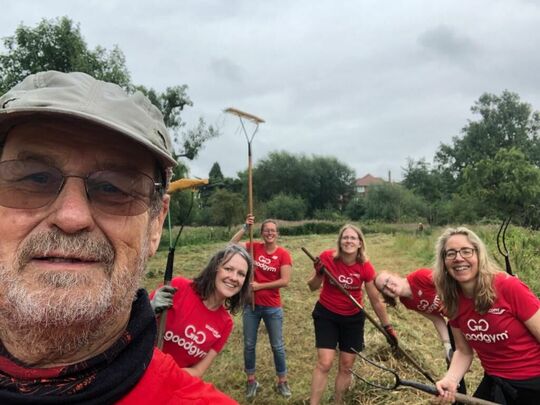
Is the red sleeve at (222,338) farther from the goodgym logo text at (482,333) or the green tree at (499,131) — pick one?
the green tree at (499,131)

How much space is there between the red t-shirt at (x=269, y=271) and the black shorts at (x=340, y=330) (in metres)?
0.82

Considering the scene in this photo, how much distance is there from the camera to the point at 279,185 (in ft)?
181

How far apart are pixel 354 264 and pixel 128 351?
3.73m

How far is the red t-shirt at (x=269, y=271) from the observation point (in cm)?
498

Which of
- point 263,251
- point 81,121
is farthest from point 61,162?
point 263,251

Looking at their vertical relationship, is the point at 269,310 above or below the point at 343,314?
→ below

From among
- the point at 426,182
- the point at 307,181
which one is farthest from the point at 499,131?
the point at 307,181

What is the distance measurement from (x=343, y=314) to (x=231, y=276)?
155 centimetres

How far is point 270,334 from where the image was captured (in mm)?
4988

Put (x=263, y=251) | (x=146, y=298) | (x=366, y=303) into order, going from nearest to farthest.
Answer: (x=146, y=298)
(x=263, y=251)
(x=366, y=303)

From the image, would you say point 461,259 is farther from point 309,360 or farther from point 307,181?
point 307,181

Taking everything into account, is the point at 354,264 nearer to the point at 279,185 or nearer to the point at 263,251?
the point at 263,251

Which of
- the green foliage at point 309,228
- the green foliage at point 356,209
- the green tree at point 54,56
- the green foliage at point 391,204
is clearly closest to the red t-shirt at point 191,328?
the green tree at point 54,56

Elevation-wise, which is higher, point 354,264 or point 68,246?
point 68,246
